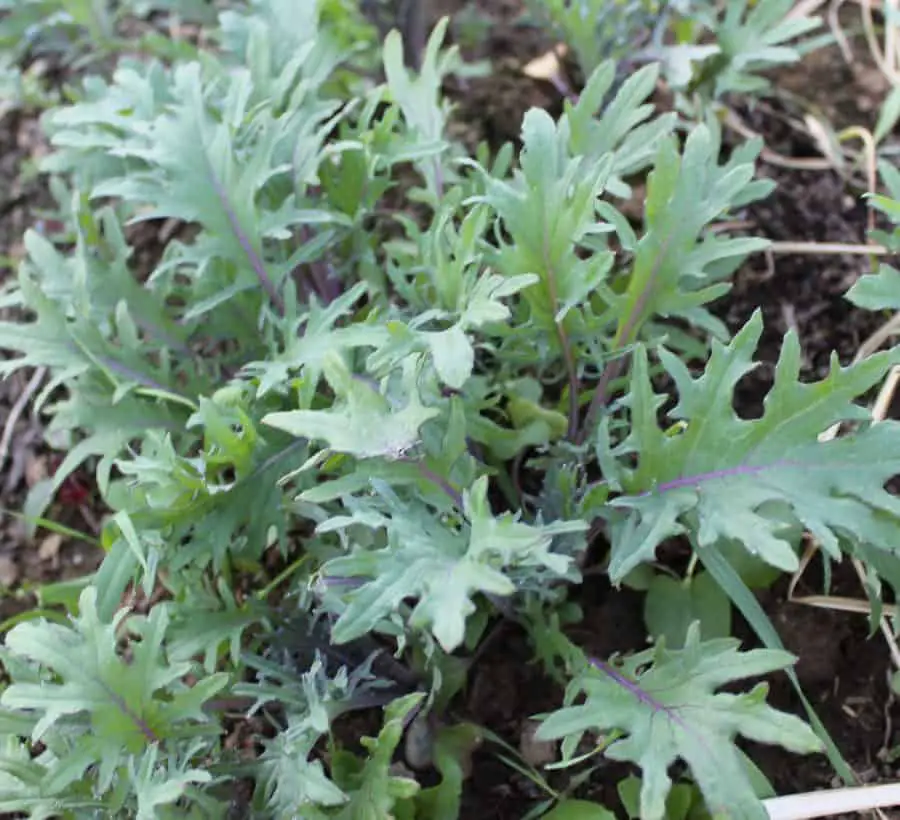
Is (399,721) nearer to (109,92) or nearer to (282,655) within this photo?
(282,655)

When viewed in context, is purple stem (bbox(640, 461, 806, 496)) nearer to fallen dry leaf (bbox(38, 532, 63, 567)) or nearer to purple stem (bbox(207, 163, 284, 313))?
purple stem (bbox(207, 163, 284, 313))

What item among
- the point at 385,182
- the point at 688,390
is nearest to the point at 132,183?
the point at 385,182

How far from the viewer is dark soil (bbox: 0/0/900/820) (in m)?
1.24

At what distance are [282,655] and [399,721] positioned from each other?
9.2 inches

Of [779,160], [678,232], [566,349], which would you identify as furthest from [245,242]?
[779,160]

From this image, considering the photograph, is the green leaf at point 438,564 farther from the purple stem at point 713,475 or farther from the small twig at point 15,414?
the small twig at point 15,414

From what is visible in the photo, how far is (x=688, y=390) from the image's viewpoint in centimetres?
103

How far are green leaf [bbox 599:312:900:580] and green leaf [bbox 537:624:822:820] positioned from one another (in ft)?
0.37

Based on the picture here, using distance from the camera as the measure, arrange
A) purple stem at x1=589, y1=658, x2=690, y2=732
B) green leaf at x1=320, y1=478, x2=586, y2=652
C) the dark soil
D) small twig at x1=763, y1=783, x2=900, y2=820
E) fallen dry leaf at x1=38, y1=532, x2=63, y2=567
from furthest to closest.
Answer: fallen dry leaf at x1=38, y1=532, x2=63, y2=567
the dark soil
small twig at x1=763, y1=783, x2=900, y2=820
purple stem at x1=589, y1=658, x2=690, y2=732
green leaf at x1=320, y1=478, x2=586, y2=652

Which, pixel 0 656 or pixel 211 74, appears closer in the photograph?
pixel 0 656

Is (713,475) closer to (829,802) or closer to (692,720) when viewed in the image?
(692,720)

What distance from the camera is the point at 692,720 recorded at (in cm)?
97

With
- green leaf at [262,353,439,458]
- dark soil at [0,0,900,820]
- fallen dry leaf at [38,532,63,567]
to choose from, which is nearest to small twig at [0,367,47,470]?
dark soil at [0,0,900,820]

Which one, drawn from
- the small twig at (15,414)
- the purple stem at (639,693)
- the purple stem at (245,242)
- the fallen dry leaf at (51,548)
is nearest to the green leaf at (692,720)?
the purple stem at (639,693)
